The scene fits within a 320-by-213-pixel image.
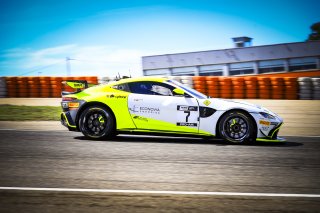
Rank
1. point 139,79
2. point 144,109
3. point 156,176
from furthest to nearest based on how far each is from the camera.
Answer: point 139,79, point 144,109, point 156,176

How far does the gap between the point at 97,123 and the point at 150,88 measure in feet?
4.67

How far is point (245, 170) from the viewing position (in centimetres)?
493

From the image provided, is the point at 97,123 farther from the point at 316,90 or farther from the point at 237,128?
the point at 316,90

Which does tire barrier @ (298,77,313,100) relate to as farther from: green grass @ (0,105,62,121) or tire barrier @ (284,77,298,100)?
green grass @ (0,105,62,121)

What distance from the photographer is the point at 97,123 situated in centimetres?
739

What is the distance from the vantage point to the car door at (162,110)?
23.0ft

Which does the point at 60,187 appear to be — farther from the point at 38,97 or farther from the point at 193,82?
the point at 38,97

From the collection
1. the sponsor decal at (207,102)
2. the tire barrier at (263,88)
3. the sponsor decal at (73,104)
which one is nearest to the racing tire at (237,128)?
the sponsor decal at (207,102)

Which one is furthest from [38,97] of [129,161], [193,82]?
[129,161]

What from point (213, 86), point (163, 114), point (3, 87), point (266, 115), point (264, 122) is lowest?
point (264, 122)

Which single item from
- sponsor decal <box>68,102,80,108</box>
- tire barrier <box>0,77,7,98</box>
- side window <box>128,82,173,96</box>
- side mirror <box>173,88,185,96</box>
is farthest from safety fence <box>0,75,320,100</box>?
side mirror <box>173,88,185,96</box>

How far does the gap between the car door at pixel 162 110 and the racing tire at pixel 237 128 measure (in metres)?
0.59

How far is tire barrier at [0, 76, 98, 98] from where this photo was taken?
1997 centimetres

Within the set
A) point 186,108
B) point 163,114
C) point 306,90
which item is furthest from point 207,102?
point 306,90
